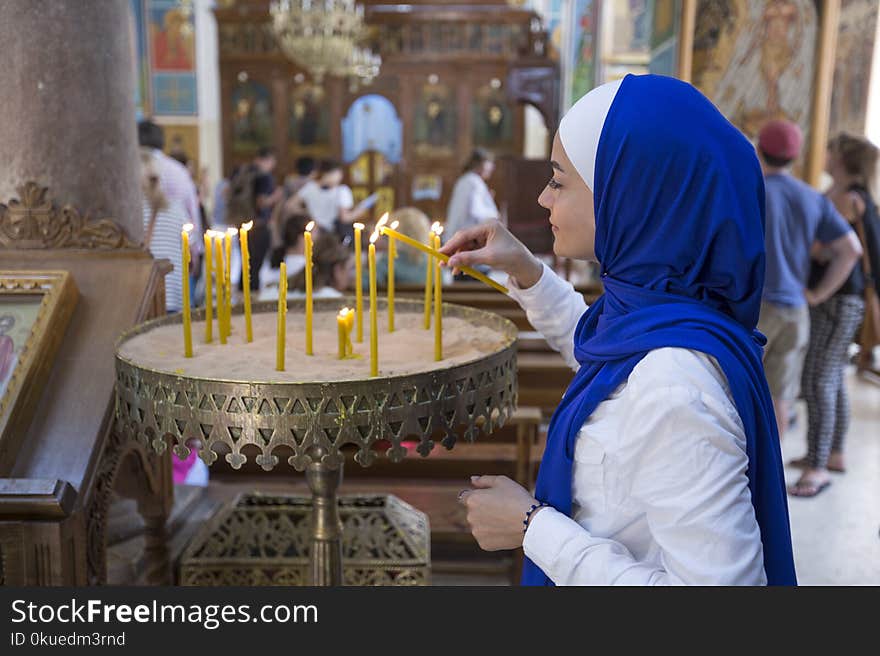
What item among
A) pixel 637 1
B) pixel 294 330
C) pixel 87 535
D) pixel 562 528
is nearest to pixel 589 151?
pixel 562 528

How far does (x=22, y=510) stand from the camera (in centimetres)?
176

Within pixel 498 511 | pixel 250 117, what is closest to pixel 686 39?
pixel 498 511

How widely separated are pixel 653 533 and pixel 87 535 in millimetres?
1446

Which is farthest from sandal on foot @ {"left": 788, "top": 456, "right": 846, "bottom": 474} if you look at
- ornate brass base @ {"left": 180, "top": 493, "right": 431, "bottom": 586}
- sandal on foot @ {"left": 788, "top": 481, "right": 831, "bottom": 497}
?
ornate brass base @ {"left": 180, "top": 493, "right": 431, "bottom": 586}

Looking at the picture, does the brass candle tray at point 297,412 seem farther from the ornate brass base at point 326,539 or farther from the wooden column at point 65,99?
the wooden column at point 65,99

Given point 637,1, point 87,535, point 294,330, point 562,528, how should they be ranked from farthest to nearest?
point 637,1, point 294,330, point 87,535, point 562,528

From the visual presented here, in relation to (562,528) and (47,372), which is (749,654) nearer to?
(562,528)

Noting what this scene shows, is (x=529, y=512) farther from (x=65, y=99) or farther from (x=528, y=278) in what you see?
(x=65, y=99)

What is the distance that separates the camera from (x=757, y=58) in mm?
5789

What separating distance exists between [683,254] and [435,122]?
16.6 m

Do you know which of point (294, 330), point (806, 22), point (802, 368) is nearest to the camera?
point (294, 330)

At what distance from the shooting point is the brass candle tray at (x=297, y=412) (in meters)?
1.46

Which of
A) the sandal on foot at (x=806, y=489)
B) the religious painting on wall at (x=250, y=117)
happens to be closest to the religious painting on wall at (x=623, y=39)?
the religious painting on wall at (x=250, y=117)

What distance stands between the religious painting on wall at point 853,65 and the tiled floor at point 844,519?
12.4 feet
